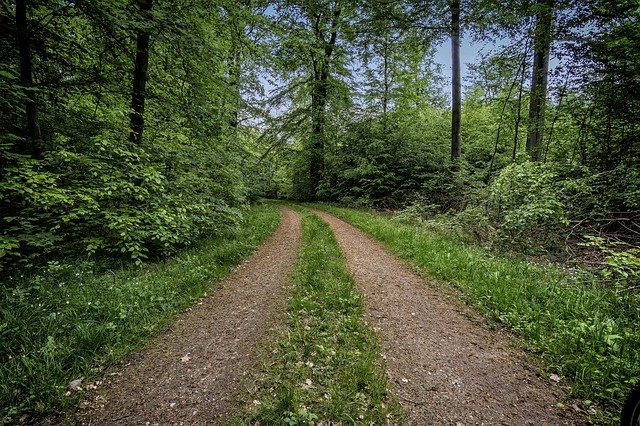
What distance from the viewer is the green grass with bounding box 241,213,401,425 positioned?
9.62ft

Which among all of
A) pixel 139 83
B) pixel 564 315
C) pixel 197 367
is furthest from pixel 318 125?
pixel 197 367

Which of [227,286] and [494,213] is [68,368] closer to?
[227,286]

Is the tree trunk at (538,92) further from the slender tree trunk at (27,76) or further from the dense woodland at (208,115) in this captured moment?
the slender tree trunk at (27,76)

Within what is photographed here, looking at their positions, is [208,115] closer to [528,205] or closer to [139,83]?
[139,83]

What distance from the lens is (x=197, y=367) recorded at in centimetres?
370

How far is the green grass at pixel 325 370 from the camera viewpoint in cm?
293

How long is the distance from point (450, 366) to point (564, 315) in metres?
2.07

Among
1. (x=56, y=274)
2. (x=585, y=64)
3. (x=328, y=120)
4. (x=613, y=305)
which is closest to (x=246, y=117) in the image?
(x=328, y=120)

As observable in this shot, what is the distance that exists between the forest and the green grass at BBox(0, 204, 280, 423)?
0.16 ft

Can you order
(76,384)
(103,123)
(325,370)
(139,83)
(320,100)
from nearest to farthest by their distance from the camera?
(76,384) < (325,370) < (103,123) < (139,83) < (320,100)

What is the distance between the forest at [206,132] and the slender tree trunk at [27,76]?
0.10ft

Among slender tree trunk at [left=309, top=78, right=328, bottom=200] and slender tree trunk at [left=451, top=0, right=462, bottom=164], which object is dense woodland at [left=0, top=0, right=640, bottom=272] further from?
slender tree trunk at [left=309, top=78, right=328, bottom=200]

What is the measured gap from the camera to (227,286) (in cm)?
627

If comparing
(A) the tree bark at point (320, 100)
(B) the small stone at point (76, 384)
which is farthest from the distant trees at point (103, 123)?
(A) the tree bark at point (320, 100)
